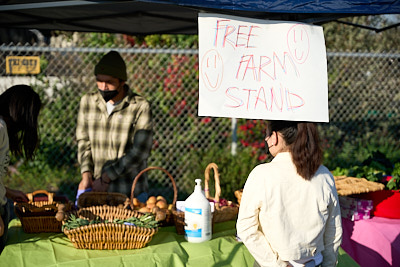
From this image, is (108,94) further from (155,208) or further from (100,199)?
(155,208)

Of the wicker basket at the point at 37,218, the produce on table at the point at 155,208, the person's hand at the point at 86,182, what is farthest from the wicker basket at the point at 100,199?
the person's hand at the point at 86,182

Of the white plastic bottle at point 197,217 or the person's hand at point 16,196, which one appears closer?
the white plastic bottle at point 197,217

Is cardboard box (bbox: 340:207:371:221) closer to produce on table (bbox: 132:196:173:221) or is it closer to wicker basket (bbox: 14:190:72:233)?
produce on table (bbox: 132:196:173:221)

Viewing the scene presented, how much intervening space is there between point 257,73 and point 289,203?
668 millimetres

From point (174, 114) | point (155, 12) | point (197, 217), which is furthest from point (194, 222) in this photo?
point (174, 114)

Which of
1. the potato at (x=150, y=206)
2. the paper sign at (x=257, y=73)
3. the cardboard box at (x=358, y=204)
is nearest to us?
the paper sign at (x=257, y=73)

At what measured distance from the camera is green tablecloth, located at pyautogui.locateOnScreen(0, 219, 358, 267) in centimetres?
267

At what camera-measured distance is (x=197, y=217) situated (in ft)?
9.52

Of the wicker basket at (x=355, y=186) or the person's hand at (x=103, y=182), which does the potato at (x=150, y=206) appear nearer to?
the person's hand at (x=103, y=182)

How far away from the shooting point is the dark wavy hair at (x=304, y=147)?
7.68 ft

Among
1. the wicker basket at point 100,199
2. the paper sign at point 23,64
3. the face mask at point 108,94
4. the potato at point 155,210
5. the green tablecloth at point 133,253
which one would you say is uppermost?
the paper sign at point 23,64

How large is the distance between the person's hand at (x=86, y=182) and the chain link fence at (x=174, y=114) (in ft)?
9.22

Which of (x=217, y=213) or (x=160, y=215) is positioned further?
(x=217, y=213)

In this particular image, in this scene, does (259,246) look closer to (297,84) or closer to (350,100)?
(297,84)
